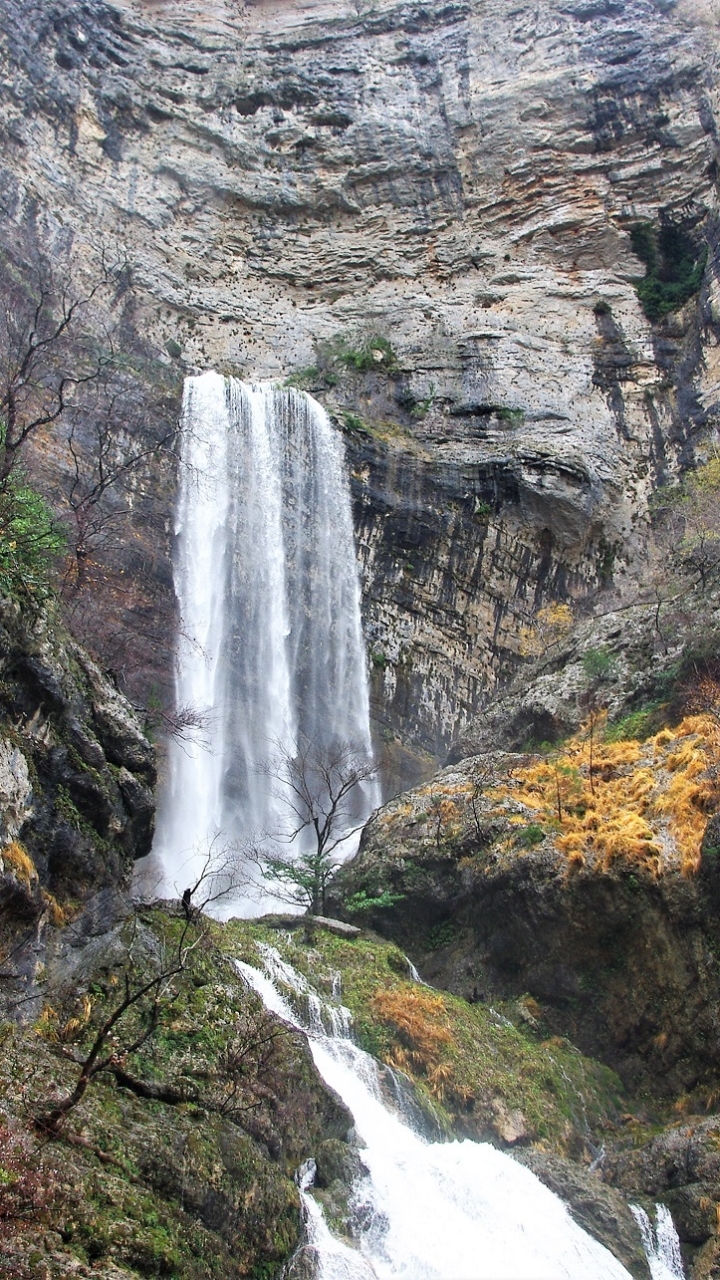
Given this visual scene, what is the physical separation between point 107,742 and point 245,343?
2598 centimetres

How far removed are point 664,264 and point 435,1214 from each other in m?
33.8

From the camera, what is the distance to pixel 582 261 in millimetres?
33219

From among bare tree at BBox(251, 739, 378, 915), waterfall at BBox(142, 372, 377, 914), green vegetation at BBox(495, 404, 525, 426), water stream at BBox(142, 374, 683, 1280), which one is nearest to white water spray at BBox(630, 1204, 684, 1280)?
water stream at BBox(142, 374, 683, 1280)

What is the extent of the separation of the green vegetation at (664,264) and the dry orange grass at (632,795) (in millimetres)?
23364

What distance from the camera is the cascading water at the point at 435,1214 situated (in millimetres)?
7148

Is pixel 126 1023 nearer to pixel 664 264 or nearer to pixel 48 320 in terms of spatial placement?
pixel 48 320

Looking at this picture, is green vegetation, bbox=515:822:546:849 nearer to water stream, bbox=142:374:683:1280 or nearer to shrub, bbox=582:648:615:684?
water stream, bbox=142:374:683:1280

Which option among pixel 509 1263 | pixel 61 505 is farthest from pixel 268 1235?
pixel 61 505

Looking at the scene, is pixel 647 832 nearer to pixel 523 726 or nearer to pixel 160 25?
pixel 523 726

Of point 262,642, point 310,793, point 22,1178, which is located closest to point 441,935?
point 310,793

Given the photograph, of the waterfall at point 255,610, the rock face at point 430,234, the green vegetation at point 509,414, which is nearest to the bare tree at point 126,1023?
the waterfall at point 255,610

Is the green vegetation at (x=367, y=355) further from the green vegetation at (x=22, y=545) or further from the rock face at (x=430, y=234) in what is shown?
the green vegetation at (x=22, y=545)

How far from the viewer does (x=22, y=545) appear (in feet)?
27.5

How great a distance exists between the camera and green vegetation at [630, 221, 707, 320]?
104 feet
